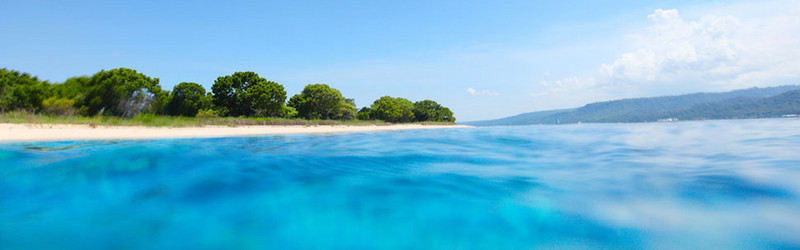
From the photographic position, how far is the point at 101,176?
4.73 metres

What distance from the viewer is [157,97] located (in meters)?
34.6

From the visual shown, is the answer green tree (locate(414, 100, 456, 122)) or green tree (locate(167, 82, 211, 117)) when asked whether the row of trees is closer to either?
green tree (locate(167, 82, 211, 117))


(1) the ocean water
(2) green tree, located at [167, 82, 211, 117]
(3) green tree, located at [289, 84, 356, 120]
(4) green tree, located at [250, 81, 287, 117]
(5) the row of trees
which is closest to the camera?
(1) the ocean water

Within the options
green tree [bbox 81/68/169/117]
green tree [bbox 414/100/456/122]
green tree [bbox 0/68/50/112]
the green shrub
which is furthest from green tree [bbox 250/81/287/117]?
green tree [bbox 414/100/456/122]

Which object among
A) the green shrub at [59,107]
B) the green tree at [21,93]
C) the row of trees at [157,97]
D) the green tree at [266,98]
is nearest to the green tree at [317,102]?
the row of trees at [157,97]

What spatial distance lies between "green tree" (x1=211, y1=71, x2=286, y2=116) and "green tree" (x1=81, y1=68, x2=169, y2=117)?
10.1 metres

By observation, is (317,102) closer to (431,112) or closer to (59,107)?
(59,107)

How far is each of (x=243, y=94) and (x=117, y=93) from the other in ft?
44.7

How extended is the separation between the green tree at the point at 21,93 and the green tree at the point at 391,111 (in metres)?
52.2

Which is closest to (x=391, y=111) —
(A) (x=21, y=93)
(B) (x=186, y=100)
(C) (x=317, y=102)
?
(C) (x=317, y=102)

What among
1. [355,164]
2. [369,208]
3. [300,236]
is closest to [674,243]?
[369,208]

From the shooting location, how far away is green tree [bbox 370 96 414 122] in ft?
236

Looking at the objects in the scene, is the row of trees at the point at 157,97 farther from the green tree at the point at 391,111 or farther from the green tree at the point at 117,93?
the green tree at the point at 391,111

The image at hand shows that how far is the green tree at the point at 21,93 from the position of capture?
28.5m
